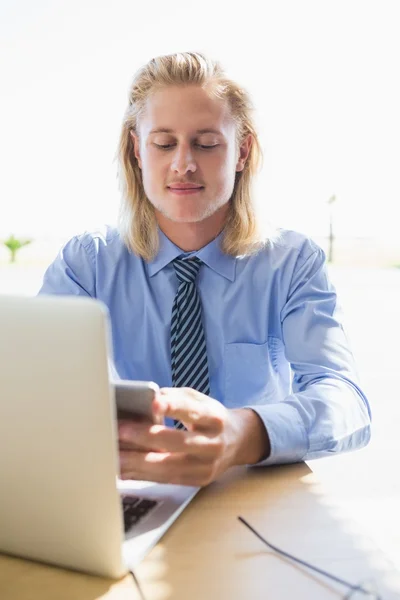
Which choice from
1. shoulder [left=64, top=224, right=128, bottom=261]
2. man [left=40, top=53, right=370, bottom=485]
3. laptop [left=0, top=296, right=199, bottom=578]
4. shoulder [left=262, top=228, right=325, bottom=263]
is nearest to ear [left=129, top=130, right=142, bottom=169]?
man [left=40, top=53, right=370, bottom=485]

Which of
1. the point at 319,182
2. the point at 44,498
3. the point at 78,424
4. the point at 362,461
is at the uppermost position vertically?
the point at 78,424

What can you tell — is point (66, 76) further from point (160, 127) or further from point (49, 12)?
point (160, 127)

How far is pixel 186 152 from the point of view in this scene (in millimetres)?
1607

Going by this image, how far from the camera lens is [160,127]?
1633mm

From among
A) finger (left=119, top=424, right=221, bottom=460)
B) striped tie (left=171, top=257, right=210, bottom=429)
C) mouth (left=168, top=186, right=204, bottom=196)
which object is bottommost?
striped tie (left=171, top=257, right=210, bottom=429)

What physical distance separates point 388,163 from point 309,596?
7.18 m

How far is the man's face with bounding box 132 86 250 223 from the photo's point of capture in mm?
1614

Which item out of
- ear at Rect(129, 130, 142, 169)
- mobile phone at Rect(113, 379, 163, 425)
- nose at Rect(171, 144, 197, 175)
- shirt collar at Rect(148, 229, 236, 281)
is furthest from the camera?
ear at Rect(129, 130, 142, 169)

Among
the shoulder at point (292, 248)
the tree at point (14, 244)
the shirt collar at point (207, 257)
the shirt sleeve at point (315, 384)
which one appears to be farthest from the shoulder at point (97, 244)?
the tree at point (14, 244)

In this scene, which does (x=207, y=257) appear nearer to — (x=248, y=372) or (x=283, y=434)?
(x=248, y=372)

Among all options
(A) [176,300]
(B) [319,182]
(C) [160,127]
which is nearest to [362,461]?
(A) [176,300]

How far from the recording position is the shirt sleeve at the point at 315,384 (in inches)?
44.3

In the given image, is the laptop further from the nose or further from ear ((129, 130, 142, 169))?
ear ((129, 130, 142, 169))

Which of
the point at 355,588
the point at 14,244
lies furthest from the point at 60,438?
the point at 14,244
